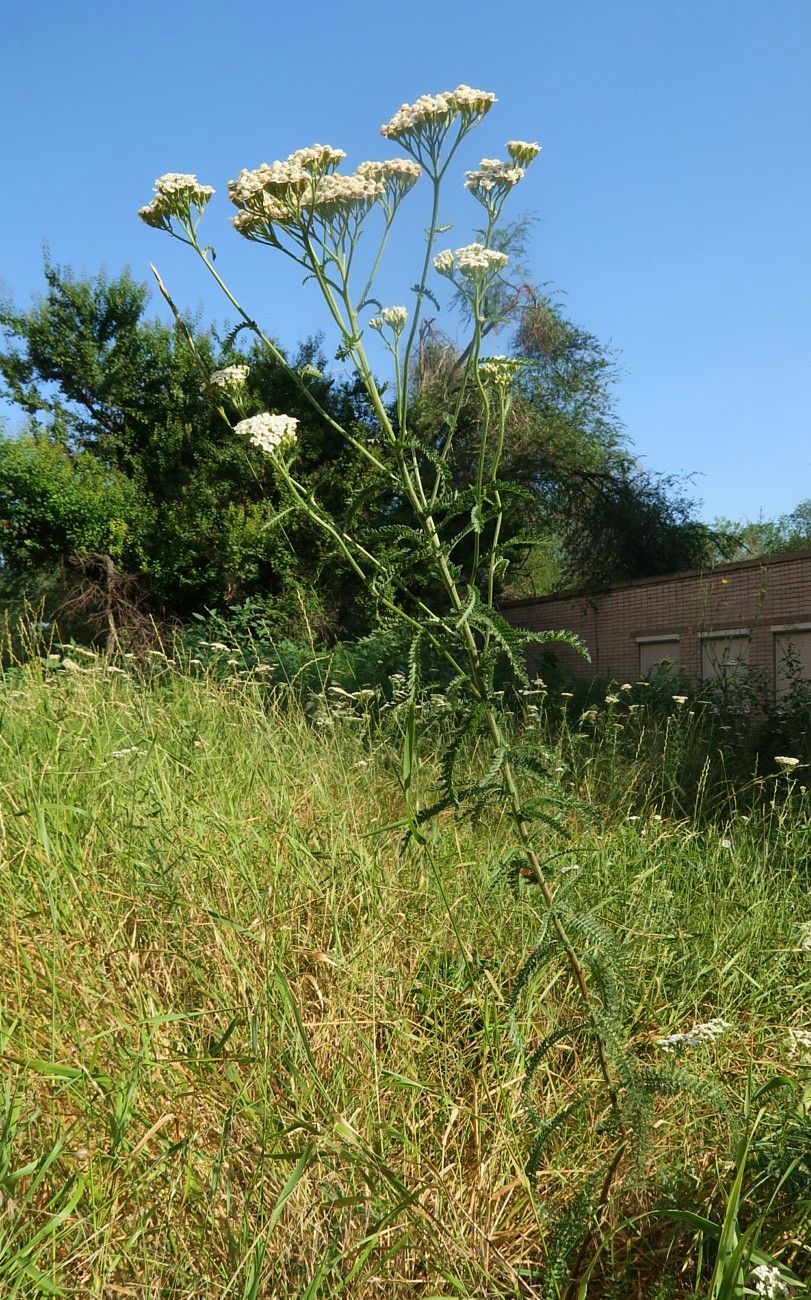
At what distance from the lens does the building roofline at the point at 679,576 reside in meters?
11.3

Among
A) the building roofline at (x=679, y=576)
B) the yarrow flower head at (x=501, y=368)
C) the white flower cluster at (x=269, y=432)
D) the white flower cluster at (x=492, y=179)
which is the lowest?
the building roofline at (x=679, y=576)

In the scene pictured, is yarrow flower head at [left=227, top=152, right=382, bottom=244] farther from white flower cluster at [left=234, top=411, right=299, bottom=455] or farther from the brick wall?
the brick wall

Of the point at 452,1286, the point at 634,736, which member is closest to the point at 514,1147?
the point at 452,1286

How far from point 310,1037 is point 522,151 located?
2207 millimetres

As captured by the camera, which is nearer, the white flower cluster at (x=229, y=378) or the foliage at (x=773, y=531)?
the white flower cluster at (x=229, y=378)

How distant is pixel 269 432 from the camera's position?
2145mm

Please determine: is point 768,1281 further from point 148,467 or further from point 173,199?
point 148,467

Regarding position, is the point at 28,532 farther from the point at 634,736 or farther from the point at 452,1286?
the point at 452,1286

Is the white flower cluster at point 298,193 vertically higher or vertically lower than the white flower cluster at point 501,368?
higher

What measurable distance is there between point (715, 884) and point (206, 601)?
10460 millimetres

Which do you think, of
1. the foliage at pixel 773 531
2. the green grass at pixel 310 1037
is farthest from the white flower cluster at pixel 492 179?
the foliage at pixel 773 531

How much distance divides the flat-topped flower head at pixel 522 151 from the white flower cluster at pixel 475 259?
317 mm

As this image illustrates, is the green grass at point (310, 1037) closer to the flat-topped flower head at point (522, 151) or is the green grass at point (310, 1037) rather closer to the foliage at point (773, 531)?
the flat-topped flower head at point (522, 151)

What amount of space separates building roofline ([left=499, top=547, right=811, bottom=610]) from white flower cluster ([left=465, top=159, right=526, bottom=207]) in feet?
30.8
